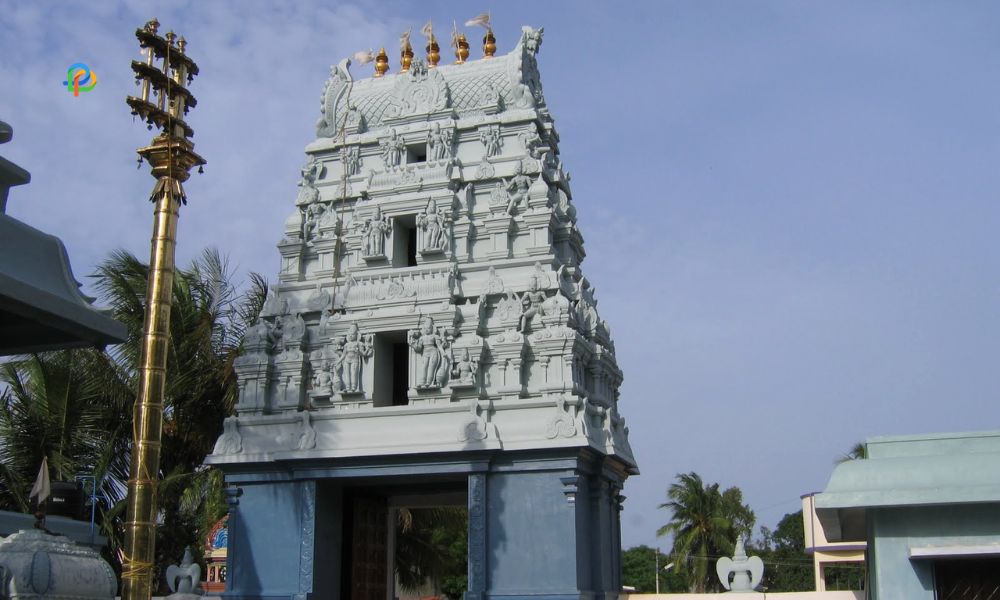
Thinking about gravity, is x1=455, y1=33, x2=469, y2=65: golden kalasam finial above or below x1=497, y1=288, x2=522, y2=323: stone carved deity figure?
above

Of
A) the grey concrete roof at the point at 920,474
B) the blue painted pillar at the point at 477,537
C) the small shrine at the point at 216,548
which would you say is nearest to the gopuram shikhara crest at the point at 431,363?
the blue painted pillar at the point at 477,537

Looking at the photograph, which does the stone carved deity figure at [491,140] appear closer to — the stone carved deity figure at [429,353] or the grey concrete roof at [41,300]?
the stone carved deity figure at [429,353]

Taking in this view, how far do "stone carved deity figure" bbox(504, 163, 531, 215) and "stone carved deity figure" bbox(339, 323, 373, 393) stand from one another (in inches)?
143

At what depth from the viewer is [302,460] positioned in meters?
19.1

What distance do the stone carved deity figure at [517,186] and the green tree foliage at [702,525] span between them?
23.8 metres

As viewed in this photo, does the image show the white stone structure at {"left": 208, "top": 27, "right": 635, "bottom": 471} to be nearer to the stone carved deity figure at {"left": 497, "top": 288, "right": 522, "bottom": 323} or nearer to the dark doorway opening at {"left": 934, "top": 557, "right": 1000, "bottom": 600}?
the stone carved deity figure at {"left": 497, "top": 288, "right": 522, "bottom": 323}

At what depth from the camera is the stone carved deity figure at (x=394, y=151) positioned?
71.6 ft

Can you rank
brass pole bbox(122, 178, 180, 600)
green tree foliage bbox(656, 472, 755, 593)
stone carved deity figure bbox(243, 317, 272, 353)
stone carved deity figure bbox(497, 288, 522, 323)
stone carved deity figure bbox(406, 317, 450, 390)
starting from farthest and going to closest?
1. green tree foliage bbox(656, 472, 755, 593)
2. stone carved deity figure bbox(243, 317, 272, 353)
3. stone carved deity figure bbox(497, 288, 522, 323)
4. stone carved deity figure bbox(406, 317, 450, 390)
5. brass pole bbox(122, 178, 180, 600)

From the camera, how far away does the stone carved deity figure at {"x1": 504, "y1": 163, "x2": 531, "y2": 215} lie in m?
20.8

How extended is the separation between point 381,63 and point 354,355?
7223 mm

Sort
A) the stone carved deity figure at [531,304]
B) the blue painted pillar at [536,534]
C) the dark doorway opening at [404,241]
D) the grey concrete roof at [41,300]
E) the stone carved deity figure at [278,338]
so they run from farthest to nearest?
the dark doorway opening at [404,241] → the stone carved deity figure at [278,338] → the stone carved deity figure at [531,304] → the blue painted pillar at [536,534] → the grey concrete roof at [41,300]

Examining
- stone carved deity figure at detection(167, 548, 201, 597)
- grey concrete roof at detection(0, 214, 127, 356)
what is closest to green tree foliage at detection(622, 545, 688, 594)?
stone carved deity figure at detection(167, 548, 201, 597)

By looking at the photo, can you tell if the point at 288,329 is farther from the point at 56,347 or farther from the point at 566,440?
the point at 56,347

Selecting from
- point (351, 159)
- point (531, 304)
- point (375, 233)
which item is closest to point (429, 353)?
point (531, 304)
